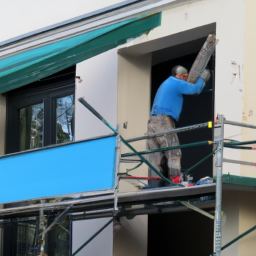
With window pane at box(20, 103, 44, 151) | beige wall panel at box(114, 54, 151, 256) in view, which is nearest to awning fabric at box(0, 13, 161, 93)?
beige wall panel at box(114, 54, 151, 256)

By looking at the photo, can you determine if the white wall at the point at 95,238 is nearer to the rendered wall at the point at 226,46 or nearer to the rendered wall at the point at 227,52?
A: the rendered wall at the point at 227,52

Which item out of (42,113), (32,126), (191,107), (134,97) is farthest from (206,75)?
(32,126)

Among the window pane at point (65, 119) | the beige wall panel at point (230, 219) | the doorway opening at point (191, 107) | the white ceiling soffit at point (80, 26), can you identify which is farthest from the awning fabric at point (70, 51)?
→ the beige wall panel at point (230, 219)

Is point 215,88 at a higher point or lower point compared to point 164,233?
higher

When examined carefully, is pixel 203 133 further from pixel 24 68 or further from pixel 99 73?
pixel 24 68

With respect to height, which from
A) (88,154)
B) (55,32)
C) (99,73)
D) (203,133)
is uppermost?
(55,32)

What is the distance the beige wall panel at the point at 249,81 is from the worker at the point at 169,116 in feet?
1.99

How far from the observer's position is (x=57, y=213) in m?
7.30

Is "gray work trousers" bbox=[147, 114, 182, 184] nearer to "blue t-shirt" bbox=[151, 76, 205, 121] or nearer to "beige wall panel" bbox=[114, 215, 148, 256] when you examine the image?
"blue t-shirt" bbox=[151, 76, 205, 121]

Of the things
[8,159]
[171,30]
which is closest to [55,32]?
[171,30]

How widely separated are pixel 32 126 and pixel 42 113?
37 cm

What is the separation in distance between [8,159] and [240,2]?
3125mm

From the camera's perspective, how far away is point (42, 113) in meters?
9.87

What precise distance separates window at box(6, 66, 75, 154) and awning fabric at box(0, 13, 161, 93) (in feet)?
Result: 4.63
